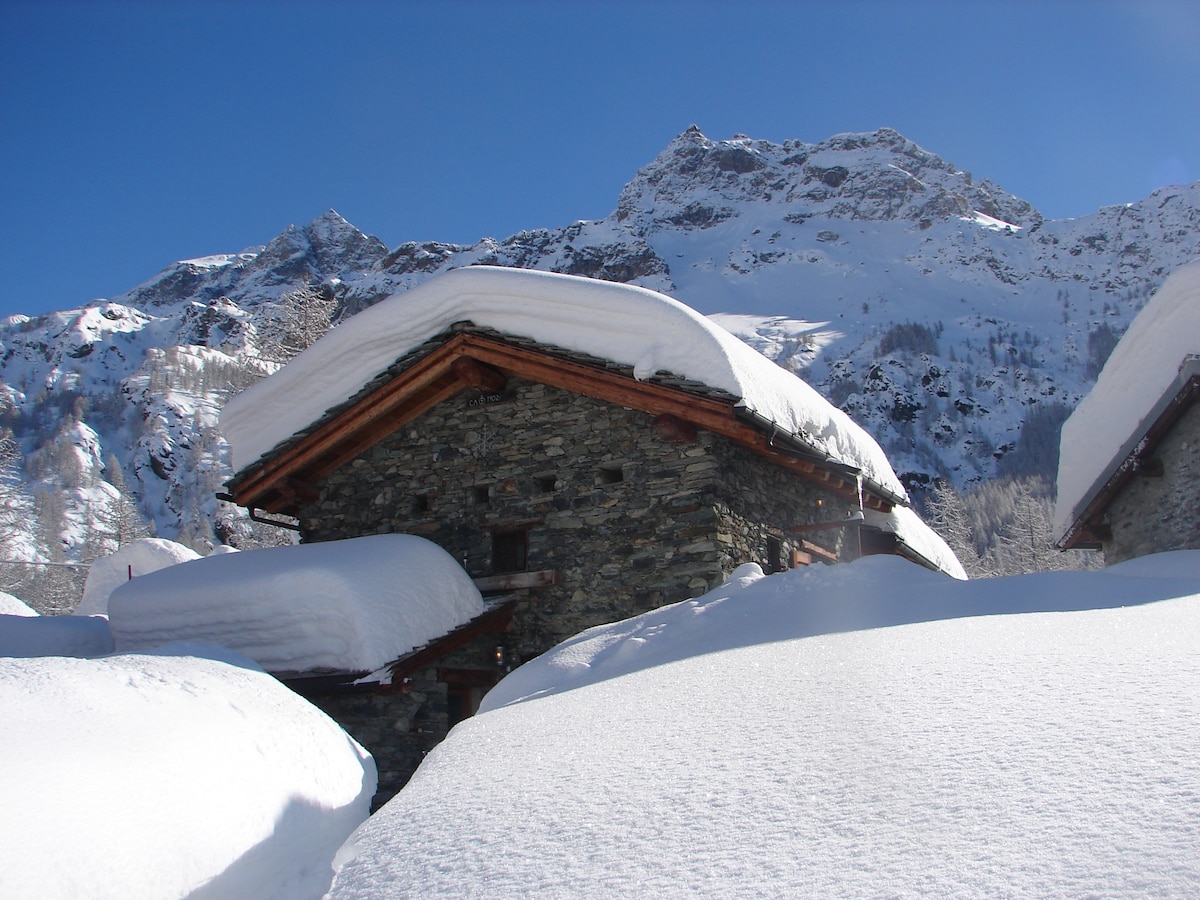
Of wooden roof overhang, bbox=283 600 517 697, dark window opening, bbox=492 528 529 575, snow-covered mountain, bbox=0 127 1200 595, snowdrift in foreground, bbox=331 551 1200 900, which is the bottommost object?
snowdrift in foreground, bbox=331 551 1200 900

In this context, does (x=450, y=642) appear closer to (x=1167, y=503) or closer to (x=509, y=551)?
(x=509, y=551)

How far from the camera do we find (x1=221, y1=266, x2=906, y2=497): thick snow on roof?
29.1 ft

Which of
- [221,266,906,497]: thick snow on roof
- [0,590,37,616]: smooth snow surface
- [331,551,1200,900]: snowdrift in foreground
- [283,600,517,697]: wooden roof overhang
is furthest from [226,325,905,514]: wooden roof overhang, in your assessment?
[331,551,1200,900]: snowdrift in foreground

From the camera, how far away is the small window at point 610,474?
9523 mm

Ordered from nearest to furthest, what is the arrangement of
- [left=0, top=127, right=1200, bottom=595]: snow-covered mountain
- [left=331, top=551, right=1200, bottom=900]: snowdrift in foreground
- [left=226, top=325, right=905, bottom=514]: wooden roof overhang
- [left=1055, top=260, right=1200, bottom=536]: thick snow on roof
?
[left=331, top=551, right=1200, bottom=900]: snowdrift in foreground → [left=1055, top=260, right=1200, bottom=536]: thick snow on roof → [left=226, top=325, right=905, bottom=514]: wooden roof overhang → [left=0, top=127, right=1200, bottom=595]: snow-covered mountain

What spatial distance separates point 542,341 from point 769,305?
332ft

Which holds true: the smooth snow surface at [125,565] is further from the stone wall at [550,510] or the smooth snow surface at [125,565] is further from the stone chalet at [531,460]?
the stone wall at [550,510]

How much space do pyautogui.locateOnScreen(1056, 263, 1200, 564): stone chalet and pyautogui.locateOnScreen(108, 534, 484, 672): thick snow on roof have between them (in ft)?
23.4

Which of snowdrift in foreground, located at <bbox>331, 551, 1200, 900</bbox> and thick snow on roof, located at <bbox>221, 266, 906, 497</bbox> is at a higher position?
thick snow on roof, located at <bbox>221, 266, 906, 497</bbox>

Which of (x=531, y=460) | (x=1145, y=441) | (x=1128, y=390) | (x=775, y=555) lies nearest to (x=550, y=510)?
(x=531, y=460)

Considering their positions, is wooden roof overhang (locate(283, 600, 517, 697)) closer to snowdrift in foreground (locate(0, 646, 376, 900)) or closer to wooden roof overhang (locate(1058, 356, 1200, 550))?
snowdrift in foreground (locate(0, 646, 376, 900))

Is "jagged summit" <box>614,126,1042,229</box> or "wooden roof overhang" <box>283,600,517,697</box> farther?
"jagged summit" <box>614,126,1042,229</box>

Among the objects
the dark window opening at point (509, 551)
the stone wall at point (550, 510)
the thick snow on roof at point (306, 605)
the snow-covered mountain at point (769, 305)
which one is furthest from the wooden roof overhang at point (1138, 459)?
the snow-covered mountain at point (769, 305)

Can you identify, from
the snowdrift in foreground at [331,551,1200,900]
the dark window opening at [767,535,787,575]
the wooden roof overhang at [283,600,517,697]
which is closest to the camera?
the snowdrift in foreground at [331,551,1200,900]
